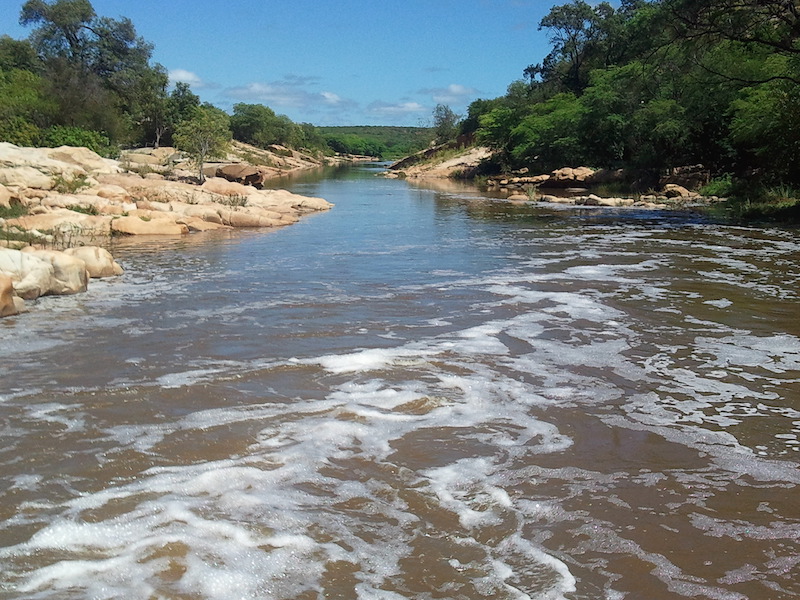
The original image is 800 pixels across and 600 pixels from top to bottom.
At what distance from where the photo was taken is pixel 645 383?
641cm

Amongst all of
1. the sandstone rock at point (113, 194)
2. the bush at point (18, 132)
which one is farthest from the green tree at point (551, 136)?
the bush at point (18, 132)

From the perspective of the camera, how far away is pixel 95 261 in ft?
39.4

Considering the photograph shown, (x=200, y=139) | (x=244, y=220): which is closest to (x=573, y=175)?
(x=200, y=139)

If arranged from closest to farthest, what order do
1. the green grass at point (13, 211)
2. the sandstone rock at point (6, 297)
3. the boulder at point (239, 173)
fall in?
the sandstone rock at point (6, 297) < the green grass at point (13, 211) < the boulder at point (239, 173)

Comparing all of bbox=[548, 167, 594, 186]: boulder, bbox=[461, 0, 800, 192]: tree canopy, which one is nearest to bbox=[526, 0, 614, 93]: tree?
bbox=[461, 0, 800, 192]: tree canopy

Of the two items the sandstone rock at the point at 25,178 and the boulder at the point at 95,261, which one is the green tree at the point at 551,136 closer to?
the sandstone rock at the point at 25,178

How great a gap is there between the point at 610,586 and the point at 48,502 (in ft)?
10.1

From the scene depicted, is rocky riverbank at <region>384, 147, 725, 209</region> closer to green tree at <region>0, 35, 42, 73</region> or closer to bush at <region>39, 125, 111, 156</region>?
bush at <region>39, 125, 111, 156</region>

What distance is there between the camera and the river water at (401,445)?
3.54 metres

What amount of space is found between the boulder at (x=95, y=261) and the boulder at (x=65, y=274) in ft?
3.46

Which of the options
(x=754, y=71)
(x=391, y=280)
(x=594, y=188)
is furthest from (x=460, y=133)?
(x=391, y=280)

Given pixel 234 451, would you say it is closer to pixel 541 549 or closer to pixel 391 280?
pixel 541 549

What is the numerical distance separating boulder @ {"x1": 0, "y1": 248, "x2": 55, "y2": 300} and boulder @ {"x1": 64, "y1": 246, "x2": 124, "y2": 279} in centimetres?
162

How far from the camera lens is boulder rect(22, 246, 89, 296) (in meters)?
10.2
